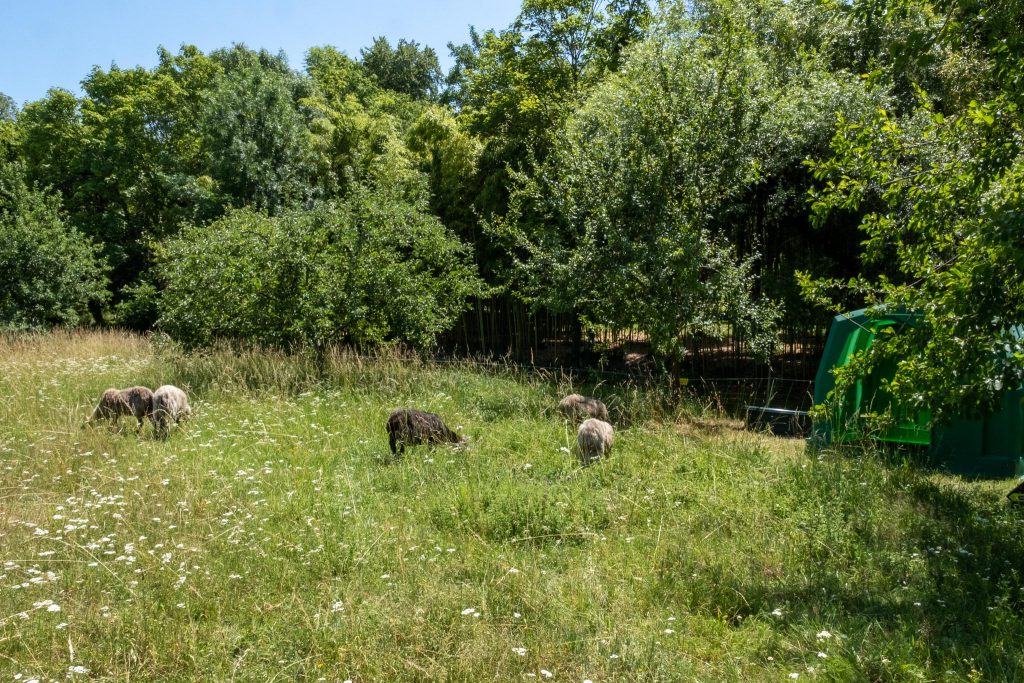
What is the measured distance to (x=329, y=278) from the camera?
13.2 meters

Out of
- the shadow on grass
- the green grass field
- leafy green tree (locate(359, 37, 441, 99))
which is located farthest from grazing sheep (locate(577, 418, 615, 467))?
leafy green tree (locate(359, 37, 441, 99))

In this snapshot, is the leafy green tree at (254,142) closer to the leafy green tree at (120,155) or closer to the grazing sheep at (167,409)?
the leafy green tree at (120,155)

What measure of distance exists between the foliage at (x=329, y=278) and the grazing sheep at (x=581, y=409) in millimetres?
4914

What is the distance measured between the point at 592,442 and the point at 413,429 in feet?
6.10

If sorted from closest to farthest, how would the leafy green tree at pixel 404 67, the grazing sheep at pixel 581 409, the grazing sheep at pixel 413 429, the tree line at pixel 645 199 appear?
the tree line at pixel 645 199, the grazing sheep at pixel 413 429, the grazing sheep at pixel 581 409, the leafy green tree at pixel 404 67

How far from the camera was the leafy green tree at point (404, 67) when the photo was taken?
1984 inches

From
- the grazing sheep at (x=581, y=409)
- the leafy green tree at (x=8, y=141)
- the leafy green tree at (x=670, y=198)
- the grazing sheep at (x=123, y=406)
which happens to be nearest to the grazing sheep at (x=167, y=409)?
the grazing sheep at (x=123, y=406)

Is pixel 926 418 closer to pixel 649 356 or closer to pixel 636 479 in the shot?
pixel 636 479

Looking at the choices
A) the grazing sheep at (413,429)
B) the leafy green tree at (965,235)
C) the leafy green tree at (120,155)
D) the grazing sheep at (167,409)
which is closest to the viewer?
the leafy green tree at (965,235)

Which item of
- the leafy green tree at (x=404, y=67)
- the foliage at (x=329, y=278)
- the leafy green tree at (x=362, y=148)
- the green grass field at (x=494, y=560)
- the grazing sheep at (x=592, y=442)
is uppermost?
the leafy green tree at (x=404, y=67)

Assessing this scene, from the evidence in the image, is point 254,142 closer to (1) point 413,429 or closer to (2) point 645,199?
(2) point 645,199

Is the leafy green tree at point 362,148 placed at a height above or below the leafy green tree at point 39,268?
above

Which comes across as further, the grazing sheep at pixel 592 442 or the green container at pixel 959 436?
the green container at pixel 959 436

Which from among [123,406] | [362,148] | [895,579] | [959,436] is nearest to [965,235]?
[895,579]
